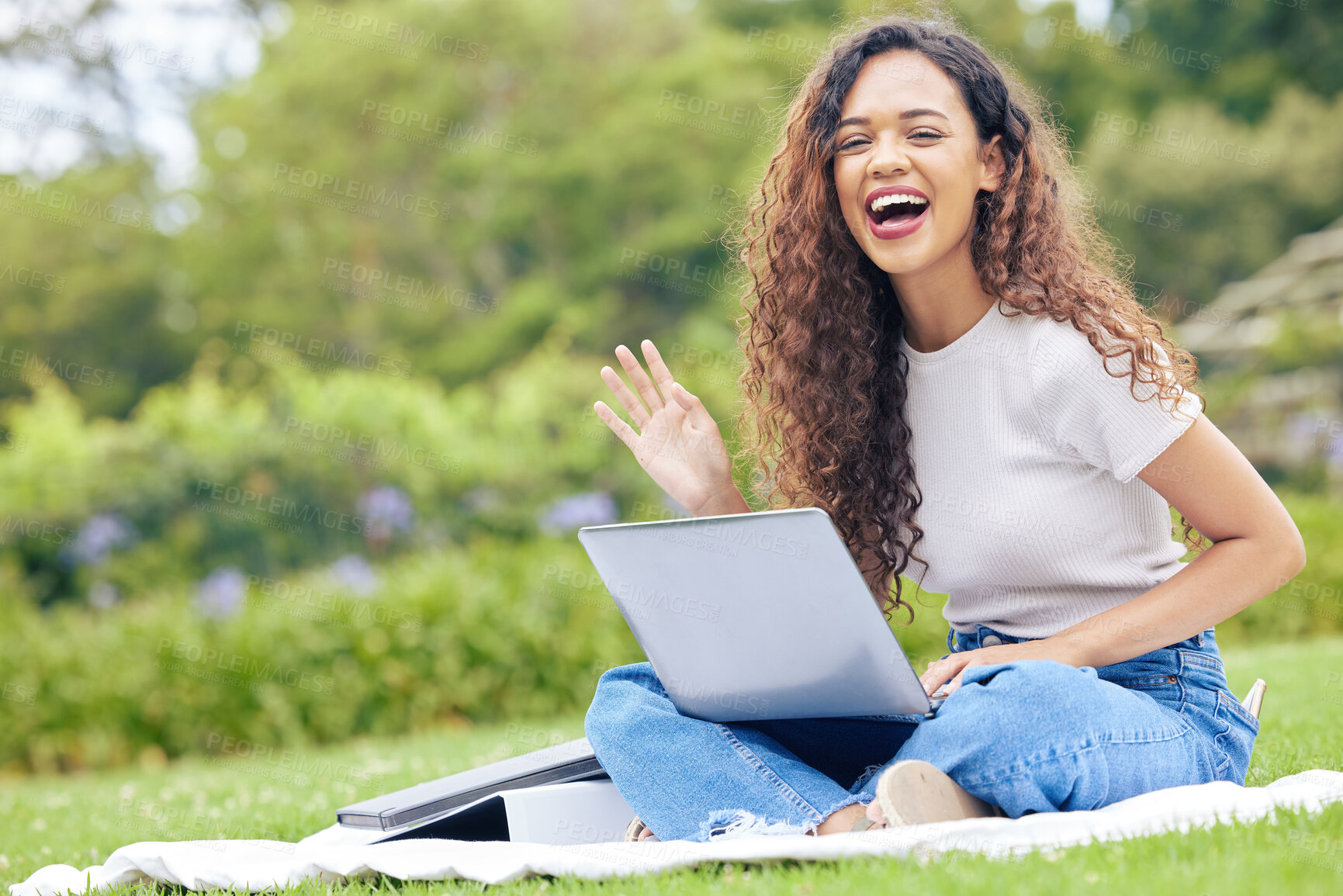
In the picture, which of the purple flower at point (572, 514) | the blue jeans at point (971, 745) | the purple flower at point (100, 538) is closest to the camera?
the blue jeans at point (971, 745)

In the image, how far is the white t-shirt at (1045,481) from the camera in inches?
82.2

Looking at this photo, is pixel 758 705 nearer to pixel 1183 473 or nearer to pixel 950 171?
pixel 1183 473

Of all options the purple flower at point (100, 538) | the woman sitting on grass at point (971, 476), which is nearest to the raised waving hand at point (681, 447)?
the woman sitting on grass at point (971, 476)

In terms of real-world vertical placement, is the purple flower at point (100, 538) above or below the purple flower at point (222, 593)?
above

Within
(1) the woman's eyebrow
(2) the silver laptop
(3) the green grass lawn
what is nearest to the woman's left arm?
(2) the silver laptop

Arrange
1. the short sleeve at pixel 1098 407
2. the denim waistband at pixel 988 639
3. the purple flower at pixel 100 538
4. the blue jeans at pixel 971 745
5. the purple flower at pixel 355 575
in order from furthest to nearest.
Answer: the purple flower at pixel 100 538 → the purple flower at pixel 355 575 → the denim waistband at pixel 988 639 → the short sleeve at pixel 1098 407 → the blue jeans at pixel 971 745

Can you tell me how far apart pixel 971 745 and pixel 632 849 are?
602mm

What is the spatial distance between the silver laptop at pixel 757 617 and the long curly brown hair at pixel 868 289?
0.50 m

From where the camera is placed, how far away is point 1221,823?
1767mm

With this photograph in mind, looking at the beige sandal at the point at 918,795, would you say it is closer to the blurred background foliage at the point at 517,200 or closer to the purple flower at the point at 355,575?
the purple flower at the point at 355,575

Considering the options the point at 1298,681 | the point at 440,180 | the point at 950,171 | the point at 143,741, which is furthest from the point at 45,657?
the point at 440,180

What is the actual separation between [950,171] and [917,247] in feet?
0.53

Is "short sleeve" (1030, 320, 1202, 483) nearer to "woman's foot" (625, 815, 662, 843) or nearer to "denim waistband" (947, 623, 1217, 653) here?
"denim waistband" (947, 623, 1217, 653)

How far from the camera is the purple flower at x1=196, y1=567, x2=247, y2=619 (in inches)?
239
